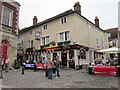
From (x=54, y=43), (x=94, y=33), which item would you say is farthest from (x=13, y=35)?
(x=94, y=33)

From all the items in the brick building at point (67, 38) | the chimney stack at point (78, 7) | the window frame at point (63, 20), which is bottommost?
the brick building at point (67, 38)

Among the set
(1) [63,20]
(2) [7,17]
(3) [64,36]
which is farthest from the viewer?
(1) [63,20]

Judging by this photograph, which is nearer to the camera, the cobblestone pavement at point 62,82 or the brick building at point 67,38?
the cobblestone pavement at point 62,82

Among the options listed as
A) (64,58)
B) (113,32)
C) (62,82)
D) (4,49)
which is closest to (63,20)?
(64,58)

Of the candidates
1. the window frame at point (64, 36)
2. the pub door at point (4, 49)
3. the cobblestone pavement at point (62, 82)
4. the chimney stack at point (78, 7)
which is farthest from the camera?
the chimney stack at point (78, 7)

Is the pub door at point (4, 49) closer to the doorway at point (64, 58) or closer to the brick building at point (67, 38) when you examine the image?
the brick building at point (67, 38)

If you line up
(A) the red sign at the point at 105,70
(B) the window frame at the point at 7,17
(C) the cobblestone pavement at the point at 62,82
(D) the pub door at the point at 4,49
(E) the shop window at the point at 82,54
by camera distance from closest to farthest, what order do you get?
1. (C) the cobblestone pavement at the point at 62,82
2. (A) the red sign at the point at 105,70
3. (D) the pub door at the point at 4,49
4. (B) the window frame at the point at 7,17
5. (E) the shop window at the point at 82,54

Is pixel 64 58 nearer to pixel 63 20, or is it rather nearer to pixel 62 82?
pixel 63 20

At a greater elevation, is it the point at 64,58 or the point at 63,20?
the point at 63,20

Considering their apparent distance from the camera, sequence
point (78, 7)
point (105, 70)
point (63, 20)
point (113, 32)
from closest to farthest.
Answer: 1. point (105, 70)
2. point (63, 20)
3. point (78, 7)
4. point (113, 32)

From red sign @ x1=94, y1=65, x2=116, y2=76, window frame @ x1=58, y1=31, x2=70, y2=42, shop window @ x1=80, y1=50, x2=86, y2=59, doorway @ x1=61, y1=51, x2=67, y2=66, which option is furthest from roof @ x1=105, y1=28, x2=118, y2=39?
red sign @ x1=94, y1=65, x2=116, y2=76

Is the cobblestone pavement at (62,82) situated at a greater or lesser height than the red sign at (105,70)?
lesser

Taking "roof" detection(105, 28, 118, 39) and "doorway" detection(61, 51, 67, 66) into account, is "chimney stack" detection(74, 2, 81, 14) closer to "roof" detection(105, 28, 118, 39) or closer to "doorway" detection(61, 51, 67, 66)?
"doorway" detection(61, 51, 67, 66)

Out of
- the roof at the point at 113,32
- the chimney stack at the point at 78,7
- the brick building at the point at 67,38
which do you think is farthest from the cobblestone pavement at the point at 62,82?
the roof at the point at 113,32
